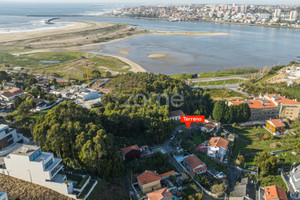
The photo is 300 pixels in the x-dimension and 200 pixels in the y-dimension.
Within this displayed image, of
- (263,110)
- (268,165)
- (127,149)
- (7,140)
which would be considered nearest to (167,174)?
(127,149)

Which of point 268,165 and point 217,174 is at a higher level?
point 268,165

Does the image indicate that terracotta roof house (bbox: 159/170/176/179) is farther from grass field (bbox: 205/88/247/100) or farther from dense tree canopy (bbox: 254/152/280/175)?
grass field (bbox: 205/88/247/100)

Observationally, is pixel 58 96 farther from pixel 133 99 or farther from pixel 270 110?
pixel 270 110

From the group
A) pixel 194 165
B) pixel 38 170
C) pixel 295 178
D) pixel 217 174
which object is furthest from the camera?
pixel 194 165

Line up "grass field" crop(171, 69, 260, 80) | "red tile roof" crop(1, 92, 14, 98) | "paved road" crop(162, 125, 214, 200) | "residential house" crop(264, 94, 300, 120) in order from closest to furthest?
1. "paved road" crop(162, 125, 214, 200)
2. "residential house" crop(264, 94, 300, 120)
3. "red tile roof" crop(1, 92, 14, 98)
4. "grass field" crop(171, 69, 260, 80)

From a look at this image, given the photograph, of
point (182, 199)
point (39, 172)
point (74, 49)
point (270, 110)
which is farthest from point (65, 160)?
point (74, 49)

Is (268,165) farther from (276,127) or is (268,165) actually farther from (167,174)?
(276,127)

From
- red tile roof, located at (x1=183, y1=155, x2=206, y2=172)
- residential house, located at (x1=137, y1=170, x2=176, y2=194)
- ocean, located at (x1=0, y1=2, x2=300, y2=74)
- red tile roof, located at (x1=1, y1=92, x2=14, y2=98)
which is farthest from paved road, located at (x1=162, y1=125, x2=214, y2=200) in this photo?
ocean, located at (x1=0, y1=2, x2=300, y2=74)
